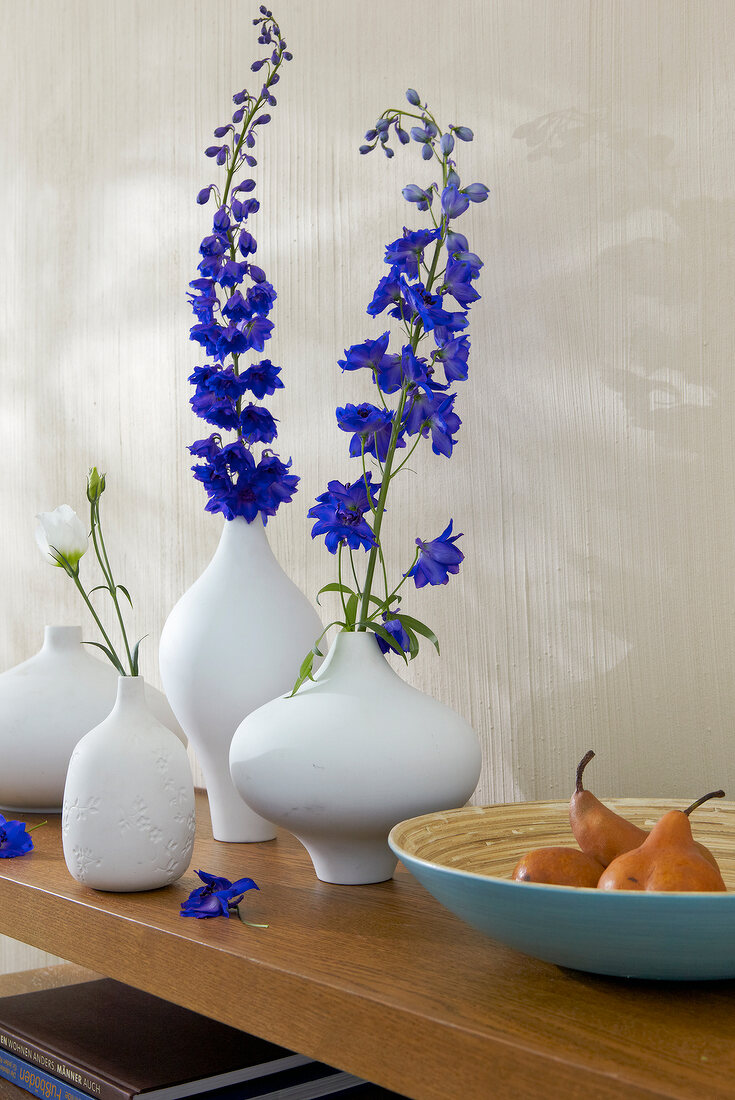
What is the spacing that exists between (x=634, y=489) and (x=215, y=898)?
19.0 inches

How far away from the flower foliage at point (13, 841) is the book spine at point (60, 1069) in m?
0.16

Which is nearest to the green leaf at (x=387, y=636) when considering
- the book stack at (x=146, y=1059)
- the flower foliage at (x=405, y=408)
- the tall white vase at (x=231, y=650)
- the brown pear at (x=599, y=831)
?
the flower foliage at (x=405, y=408)

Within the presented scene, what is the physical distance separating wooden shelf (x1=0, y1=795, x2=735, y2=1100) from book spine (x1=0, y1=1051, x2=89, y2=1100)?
0.15 m

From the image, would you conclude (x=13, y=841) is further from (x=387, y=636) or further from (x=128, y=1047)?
(x=387, y=636)

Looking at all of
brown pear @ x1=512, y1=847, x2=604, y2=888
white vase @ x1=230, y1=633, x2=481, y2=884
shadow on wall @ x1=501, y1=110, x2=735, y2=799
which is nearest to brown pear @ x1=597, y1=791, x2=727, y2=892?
brown pear @ x1=512, y1=847, x2=604, y2=888

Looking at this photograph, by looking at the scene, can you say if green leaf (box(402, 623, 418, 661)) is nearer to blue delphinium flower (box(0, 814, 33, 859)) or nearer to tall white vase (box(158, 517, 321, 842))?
tall white vase (box(158, 517, 321, 842))

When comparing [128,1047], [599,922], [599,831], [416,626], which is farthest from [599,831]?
[128,1047]

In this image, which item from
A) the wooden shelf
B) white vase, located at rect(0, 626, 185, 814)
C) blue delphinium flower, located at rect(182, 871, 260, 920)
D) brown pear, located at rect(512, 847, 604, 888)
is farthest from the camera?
white vase, located at rect(0, 626, 185, 814)

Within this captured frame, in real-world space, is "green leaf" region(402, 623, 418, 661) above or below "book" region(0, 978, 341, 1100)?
above

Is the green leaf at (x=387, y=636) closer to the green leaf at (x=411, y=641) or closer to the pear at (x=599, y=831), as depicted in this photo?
A: the green leaf at (x=411, y=641)

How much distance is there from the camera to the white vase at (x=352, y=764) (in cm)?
74

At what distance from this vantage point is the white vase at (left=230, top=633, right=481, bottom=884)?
2.43ft

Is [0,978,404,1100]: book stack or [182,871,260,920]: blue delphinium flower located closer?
[182,871,260,920]: blue delphinium flower

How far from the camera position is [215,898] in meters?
0.71
